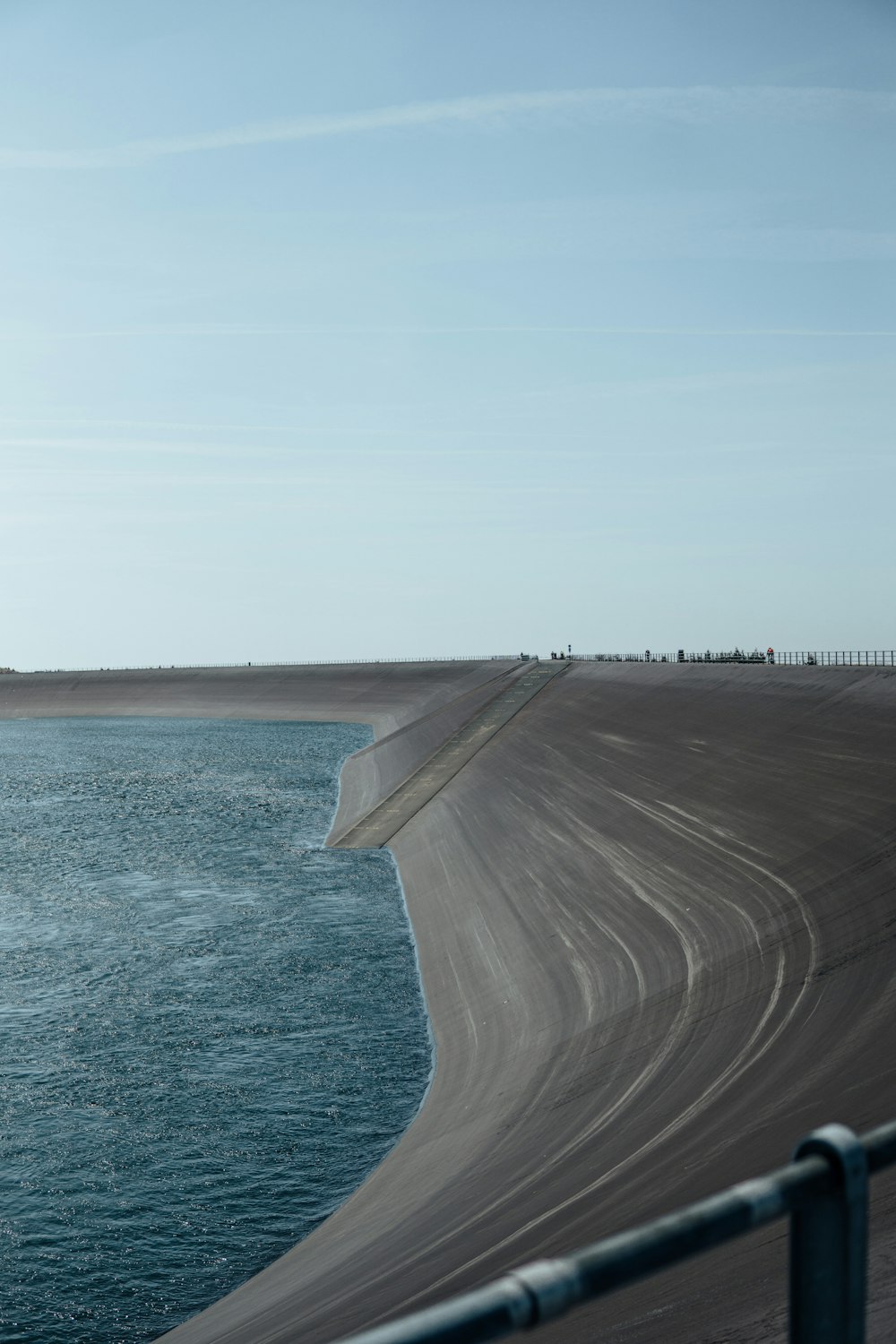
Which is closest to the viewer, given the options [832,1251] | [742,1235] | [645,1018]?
[742,1235]

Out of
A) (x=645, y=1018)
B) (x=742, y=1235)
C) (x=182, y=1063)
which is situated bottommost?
(x=182, y=1063)

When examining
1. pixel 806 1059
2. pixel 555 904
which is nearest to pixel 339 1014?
pixel 555 904

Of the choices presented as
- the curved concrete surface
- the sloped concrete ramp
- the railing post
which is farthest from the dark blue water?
the railing post

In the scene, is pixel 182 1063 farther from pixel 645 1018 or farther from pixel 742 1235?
pixel 742 1235

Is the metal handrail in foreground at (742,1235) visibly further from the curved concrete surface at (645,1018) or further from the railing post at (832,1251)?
the curved concrete surface at (645,1018)

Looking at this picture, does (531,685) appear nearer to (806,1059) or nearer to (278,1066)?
(278,1066)

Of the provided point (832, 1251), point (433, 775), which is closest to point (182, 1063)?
point (832, 1251)

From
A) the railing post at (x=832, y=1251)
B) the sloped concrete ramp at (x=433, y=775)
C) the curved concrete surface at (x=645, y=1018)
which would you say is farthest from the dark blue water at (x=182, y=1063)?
the railing post at (x=832, y=1251)
